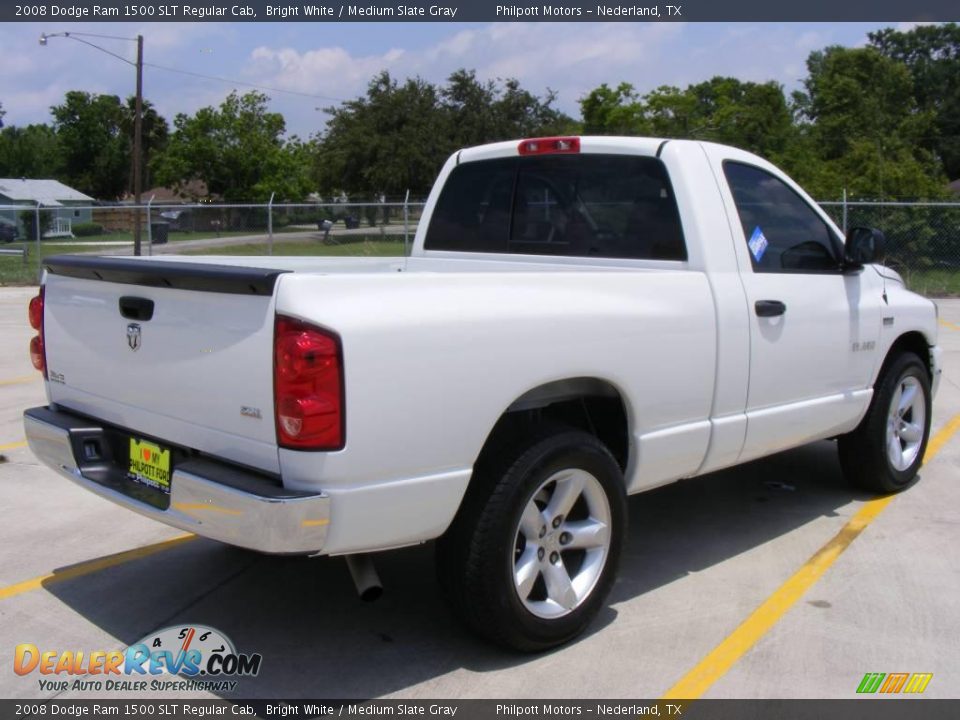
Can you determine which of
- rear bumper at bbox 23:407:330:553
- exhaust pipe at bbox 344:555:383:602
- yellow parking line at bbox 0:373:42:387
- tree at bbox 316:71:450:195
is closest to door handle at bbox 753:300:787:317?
exhaust pipe at bbox 344:555:383:602

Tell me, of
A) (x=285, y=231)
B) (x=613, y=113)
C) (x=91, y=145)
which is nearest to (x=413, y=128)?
(x=613, y=113)

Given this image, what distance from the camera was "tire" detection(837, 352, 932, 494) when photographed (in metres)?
5.86

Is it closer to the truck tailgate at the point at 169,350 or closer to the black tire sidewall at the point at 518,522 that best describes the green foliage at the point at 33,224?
the truck tailgate at the point at 169,350

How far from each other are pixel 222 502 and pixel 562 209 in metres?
2.57

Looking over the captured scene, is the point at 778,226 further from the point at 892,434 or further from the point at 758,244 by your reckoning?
the point at 892,434

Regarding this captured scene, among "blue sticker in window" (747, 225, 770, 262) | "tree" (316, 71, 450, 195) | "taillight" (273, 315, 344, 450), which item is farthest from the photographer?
"tree" (316, 71, 450, 195)

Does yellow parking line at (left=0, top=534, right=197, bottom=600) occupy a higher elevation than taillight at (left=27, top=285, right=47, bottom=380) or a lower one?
lower

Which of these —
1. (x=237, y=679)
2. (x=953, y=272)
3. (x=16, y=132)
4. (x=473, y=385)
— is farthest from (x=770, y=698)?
(x=16, y=132)

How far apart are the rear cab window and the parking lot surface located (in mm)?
1626

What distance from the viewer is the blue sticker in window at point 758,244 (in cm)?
490

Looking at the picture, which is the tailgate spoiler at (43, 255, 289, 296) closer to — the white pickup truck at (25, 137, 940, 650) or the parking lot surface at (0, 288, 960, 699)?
the white pickup truck at (25, 137, 940, 650)

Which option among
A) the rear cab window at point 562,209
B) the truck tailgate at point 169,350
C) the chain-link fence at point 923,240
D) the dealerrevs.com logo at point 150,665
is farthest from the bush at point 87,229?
the dealerrevs.com logo at point 150,665

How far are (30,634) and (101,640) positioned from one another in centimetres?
31

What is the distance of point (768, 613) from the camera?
14.4ft
